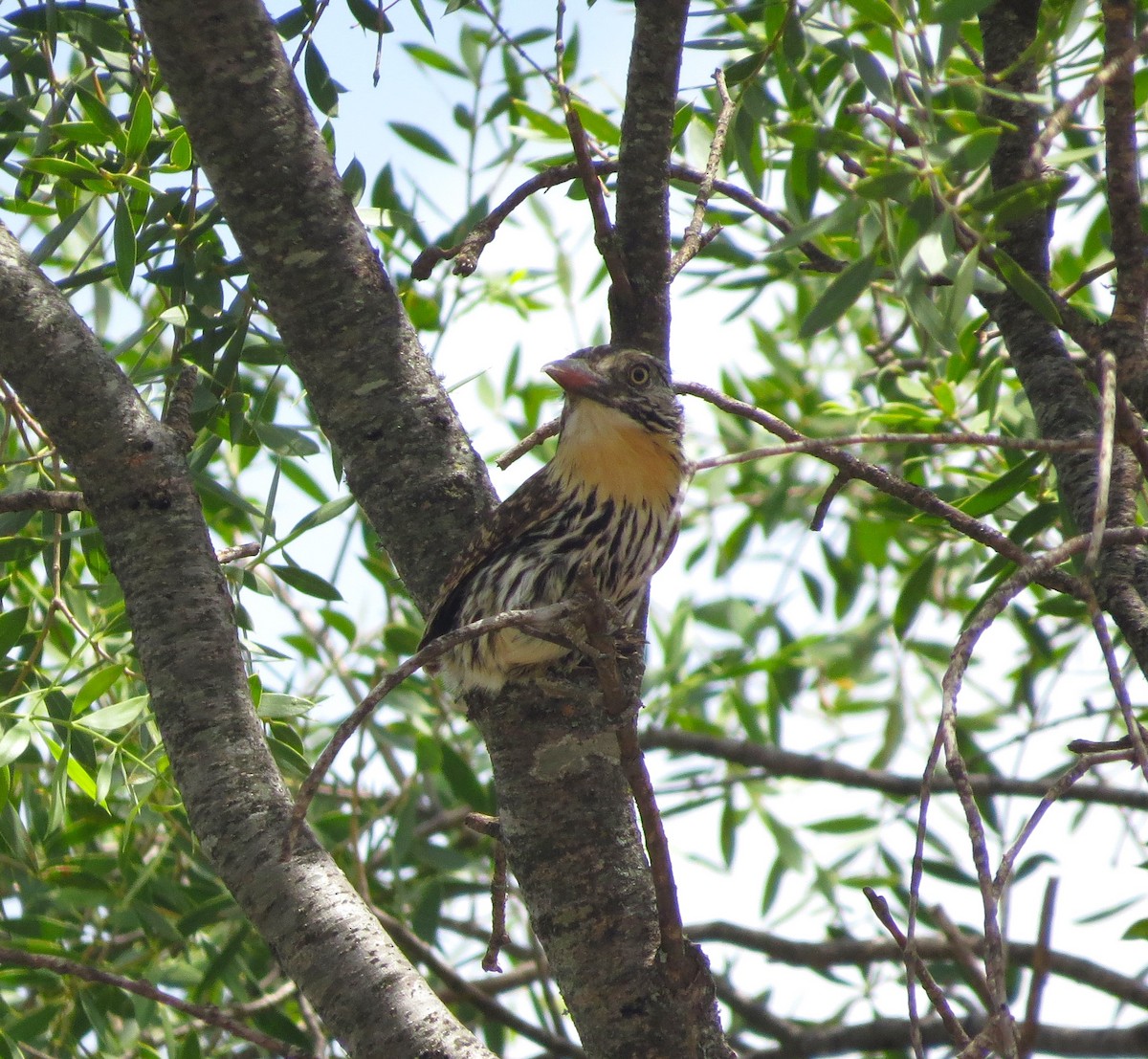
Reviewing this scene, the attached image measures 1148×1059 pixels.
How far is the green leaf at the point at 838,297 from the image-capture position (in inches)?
88.7

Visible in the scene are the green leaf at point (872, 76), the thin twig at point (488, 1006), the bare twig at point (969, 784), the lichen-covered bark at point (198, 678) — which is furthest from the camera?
the thin twig at point (488, 1006)

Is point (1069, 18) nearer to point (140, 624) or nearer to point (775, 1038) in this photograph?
point (140, 624)

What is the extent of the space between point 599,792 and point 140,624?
40.2 inches

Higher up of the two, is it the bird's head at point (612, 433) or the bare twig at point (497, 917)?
the bird's head at point (612, 433)

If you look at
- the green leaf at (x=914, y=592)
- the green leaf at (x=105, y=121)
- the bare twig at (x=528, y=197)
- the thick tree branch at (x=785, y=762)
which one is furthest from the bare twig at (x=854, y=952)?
the green leaf at (x=105, y=121)

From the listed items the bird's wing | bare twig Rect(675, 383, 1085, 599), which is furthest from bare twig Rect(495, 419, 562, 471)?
bare twig Rect(675, 383, 1085, 599)

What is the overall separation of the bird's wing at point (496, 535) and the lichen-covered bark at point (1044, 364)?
1.26 meters

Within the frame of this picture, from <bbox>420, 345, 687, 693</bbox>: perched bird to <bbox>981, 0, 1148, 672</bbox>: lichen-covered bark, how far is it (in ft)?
2.88

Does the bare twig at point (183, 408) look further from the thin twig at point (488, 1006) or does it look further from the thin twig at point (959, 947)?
the thin twig at point (488, 1006)

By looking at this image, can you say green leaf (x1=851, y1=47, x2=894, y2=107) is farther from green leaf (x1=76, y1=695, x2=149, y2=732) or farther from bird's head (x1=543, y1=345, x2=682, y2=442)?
green leaf (x1=76, y1=695, x2=149, y2=732)

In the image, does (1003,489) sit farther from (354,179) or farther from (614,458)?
(354,179)

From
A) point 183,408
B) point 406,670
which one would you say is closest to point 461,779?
point 183,408

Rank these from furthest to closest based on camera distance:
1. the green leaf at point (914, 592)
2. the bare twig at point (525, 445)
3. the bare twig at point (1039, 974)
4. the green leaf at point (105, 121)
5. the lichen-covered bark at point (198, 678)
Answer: the green leaf at point (914, 592)
the bare twig at point (525, 445)
the green leaf at point (105, 121)
the lichen-covered bark at point (198, 678)
the bare twig at point (1039, 974)

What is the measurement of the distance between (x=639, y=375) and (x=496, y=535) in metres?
0.66
